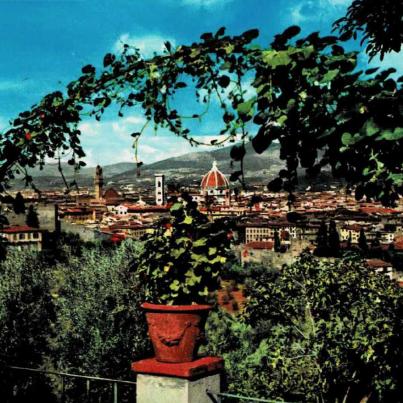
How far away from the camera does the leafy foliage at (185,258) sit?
159 inches

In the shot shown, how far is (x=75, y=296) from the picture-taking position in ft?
66.1

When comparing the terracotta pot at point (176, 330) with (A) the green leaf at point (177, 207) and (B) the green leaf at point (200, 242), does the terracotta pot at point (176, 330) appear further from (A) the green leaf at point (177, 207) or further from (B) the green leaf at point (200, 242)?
(A) the green leaf at point (177, 207)

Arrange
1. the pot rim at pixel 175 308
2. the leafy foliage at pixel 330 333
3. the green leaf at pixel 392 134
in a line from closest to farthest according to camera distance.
A: 1. the green leaf at pixel 392 134
2. the pot rim at pixel 175 308
3. the leafy foliage at pixel 330 333

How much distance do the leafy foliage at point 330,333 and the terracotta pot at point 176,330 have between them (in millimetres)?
8416

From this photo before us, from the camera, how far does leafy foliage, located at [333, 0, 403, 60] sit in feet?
18.4

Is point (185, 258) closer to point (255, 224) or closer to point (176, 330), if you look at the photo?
point (176, 330)

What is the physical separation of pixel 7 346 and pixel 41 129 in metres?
15.0

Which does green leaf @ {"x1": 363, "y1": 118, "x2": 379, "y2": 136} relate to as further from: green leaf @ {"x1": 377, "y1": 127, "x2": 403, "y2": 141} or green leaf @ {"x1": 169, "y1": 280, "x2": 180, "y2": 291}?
green leaf @ {"x1": 169, "y1": 280, "x2": 180, "y2": 291}

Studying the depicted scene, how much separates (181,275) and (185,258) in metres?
0.12

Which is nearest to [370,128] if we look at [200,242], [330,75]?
[330,75]

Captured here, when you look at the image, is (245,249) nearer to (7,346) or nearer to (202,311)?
(7,346)

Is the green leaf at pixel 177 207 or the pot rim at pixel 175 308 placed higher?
the green leaf at pixel 177 207

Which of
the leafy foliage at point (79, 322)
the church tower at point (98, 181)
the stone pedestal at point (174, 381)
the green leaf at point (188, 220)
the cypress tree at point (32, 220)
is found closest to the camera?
the stone pedestal at point (174, 381)

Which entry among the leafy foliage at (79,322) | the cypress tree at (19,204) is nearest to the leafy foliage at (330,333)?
the leafy foliage at (79,322)
